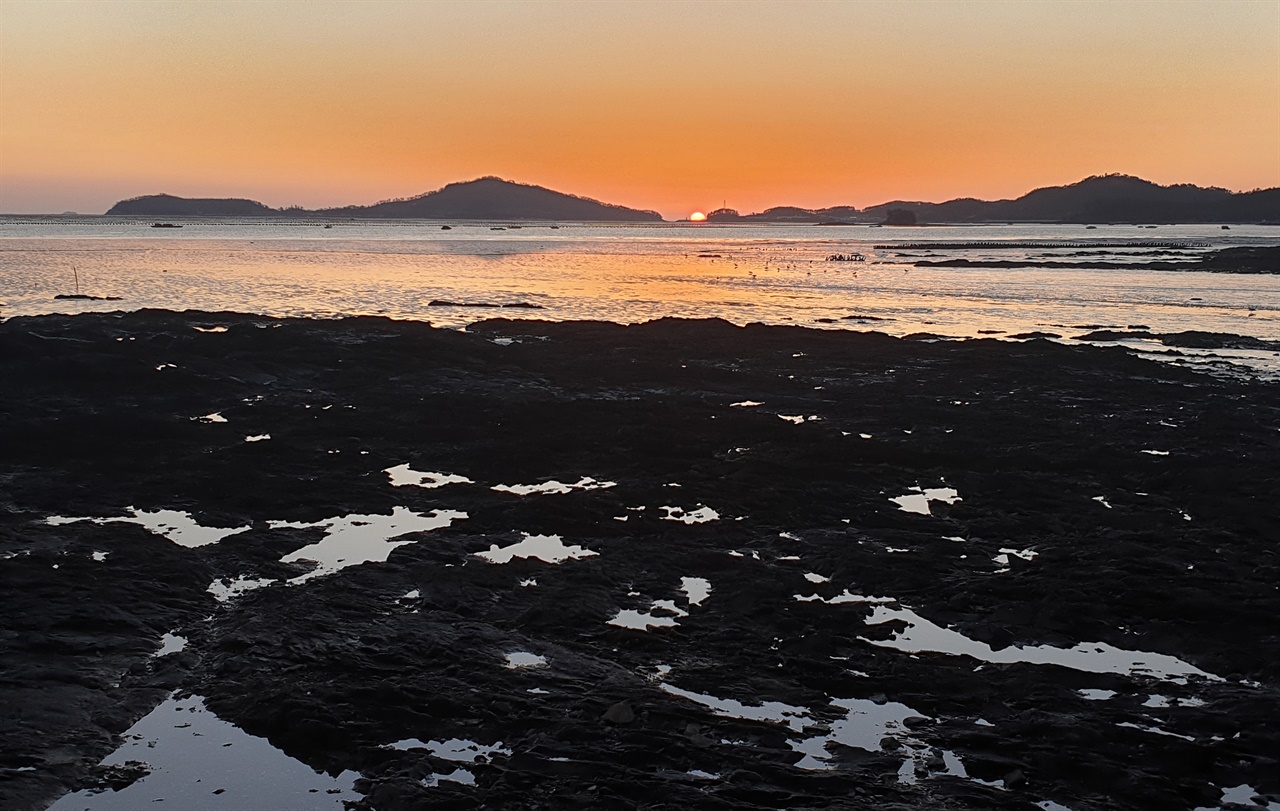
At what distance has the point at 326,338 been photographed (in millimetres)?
31109

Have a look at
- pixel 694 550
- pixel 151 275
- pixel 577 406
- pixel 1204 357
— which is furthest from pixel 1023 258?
pixel 694 550

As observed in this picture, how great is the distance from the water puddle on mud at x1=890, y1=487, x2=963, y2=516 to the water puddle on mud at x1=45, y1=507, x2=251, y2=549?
32.3 ft

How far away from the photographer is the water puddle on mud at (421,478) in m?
16.3

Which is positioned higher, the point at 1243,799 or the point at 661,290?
the point at 661,290

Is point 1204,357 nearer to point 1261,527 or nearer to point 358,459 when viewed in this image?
point 1261,527

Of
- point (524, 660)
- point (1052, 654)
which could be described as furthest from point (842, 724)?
point (524, 660)

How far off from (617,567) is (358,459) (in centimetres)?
736

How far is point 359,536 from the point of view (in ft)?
44.9


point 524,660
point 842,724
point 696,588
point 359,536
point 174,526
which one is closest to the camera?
point 842,724

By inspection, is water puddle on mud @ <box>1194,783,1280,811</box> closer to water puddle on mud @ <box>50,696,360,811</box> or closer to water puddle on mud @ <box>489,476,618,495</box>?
water puddle on mud @ <box>50,696,360,811</box>

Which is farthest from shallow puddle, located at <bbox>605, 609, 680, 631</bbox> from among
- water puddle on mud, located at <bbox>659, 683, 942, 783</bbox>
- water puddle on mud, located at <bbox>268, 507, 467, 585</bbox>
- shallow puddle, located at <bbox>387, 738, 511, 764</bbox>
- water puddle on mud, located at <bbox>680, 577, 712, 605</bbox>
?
water puddle on mud, located at <bbox>268, 507, 467, 585</bbox>

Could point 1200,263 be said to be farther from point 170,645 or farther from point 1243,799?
point 170,645

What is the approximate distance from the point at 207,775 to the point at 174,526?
7.08 m

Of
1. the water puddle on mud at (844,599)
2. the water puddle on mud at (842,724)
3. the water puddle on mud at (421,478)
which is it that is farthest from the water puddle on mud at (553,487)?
the water puddle on mud at (842,724)
